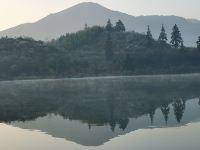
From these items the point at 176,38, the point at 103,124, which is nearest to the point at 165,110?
the point at 103,124

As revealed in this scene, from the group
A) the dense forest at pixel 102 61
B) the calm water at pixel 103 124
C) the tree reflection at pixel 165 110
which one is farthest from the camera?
the dense forest at pixel 102 61

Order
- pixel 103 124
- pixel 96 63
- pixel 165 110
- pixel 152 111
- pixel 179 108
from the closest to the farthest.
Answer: pixel 103 124
pixel 152 111
pixel 165 110
pixel 179 108
pixel 96 63

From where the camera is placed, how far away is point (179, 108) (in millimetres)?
51969

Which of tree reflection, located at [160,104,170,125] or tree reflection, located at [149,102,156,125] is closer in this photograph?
tree reflection, located at [160,104,170,125]

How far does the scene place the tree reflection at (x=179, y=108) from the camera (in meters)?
44.8

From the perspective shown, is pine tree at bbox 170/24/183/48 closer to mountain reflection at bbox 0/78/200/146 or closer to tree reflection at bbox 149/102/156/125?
mountain reflection at bbox 0/78/200/146

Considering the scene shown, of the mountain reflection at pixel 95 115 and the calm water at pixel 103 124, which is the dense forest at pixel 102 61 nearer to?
the mountain reflection at pixel 95 115

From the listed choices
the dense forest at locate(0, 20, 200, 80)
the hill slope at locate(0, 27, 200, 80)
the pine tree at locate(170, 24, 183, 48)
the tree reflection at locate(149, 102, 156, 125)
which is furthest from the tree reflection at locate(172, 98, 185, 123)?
the pine tree at locate(170, 24, 183, 48)

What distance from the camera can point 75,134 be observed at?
36.2 meters


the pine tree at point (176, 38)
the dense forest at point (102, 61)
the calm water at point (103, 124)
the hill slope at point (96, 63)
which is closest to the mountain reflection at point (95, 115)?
the calm water at point (103, 124)

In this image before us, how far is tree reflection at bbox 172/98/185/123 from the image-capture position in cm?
4475

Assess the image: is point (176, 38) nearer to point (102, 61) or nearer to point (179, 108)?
point (102, 61)

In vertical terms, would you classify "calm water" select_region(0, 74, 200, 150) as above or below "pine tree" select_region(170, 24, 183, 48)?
below

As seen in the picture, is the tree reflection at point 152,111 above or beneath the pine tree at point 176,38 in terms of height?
beneath
